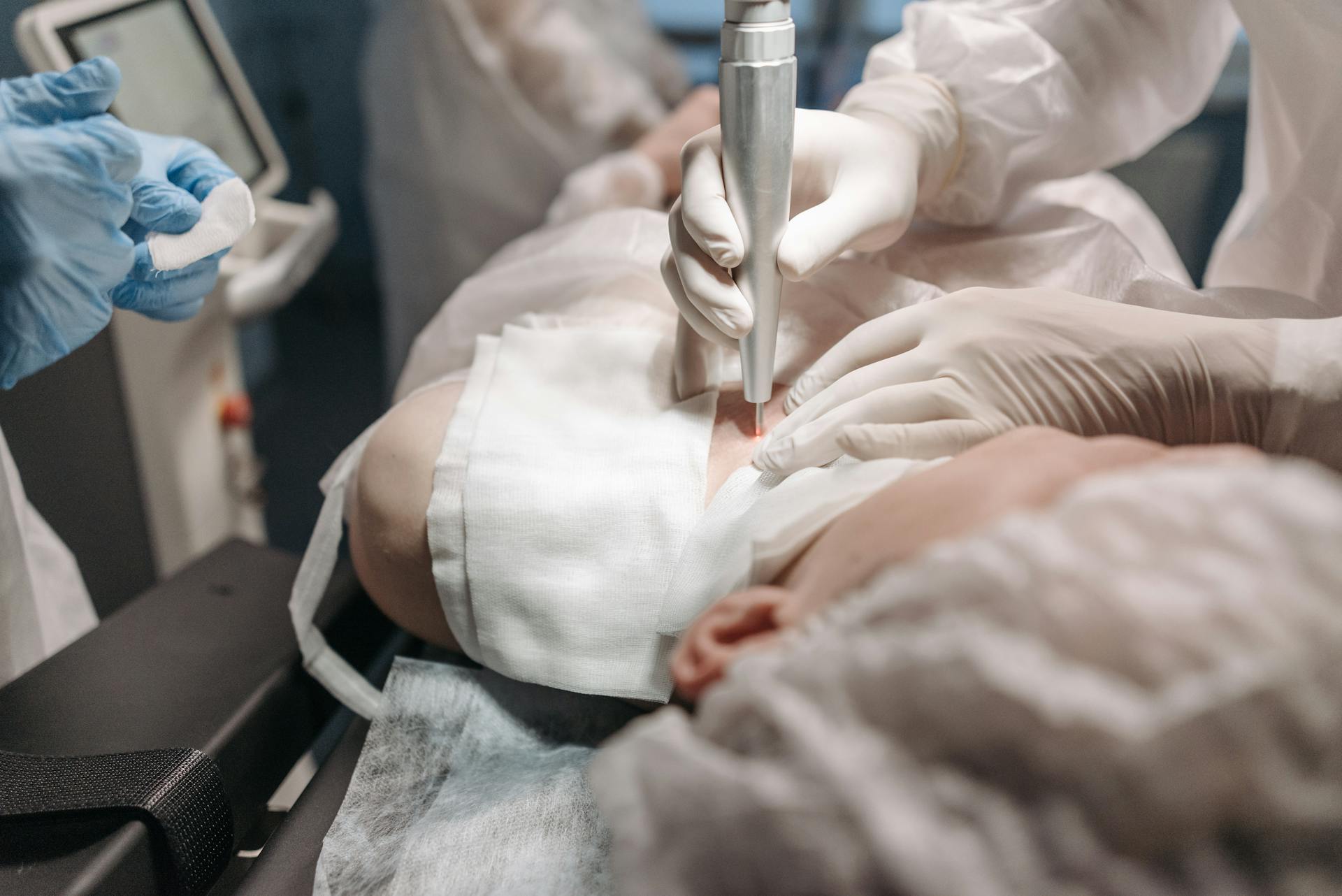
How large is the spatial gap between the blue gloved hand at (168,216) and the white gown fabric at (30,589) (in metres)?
0.16

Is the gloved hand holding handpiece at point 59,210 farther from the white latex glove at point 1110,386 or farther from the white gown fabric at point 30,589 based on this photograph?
the white latex glove at point 1110,386

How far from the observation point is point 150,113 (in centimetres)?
113

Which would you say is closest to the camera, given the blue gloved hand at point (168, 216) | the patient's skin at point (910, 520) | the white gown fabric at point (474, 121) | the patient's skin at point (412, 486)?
the patient's skin at point (910, 520)

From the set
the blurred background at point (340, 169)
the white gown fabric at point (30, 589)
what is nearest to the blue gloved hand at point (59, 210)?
the white gown fabric at point (30, 589)

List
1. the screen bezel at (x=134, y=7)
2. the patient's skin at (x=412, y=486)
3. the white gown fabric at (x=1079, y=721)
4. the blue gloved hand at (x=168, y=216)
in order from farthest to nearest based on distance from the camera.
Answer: the screen bezel at (x=134, y=7) → the blue gloved hand at (x=168, y=216) → the patient's skin at (x=412, y=486) → the white gown fabric at (x=1079, y=721)

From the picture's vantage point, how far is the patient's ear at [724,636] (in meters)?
0.43

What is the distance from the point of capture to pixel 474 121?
178 centimetres

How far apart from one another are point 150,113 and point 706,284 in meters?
0.89

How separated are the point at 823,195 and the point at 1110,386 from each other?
0.27 m

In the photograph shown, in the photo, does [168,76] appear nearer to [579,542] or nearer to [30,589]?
[30,589]

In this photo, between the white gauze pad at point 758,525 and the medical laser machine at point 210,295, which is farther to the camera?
the medical laser machine at point 210,295

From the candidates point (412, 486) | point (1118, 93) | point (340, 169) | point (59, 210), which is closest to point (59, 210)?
point (59, 210)

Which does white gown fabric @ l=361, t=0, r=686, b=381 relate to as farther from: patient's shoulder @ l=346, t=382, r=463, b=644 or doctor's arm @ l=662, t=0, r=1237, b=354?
patient's shoulder @ l=346, t=382, r=463, b=644

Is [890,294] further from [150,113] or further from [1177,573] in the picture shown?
[150,113]
